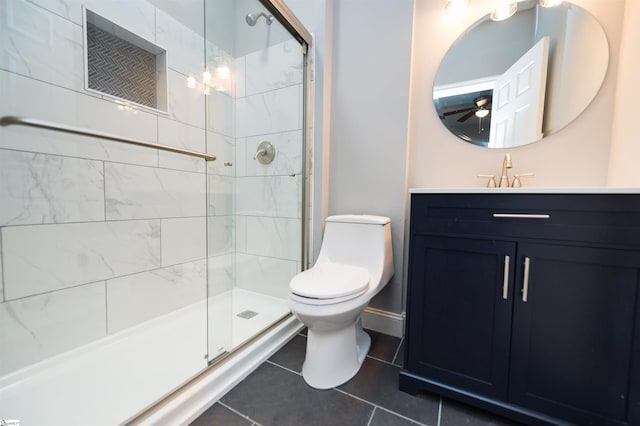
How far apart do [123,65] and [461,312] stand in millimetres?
2104

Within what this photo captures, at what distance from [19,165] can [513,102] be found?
2355 millimetres

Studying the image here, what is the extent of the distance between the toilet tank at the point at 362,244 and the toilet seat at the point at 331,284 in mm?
69

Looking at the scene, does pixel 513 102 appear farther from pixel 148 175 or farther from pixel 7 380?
pixel 7 380

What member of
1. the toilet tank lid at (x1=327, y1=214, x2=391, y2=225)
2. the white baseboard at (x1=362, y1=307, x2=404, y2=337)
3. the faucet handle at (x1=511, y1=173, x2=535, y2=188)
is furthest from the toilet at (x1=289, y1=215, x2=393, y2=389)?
the faucet handle at (x1=511, y1=173, x2=535, y2=188)

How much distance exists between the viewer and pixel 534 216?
0.85m

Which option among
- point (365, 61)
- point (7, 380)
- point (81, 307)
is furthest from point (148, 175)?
point (365, 61)

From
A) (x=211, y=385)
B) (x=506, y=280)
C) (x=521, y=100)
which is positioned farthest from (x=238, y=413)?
(x=521, y=100)

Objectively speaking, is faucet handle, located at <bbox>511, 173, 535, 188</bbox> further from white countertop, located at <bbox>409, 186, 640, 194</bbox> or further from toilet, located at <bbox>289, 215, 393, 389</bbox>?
toilet, located at <bbox>289, 215, 393, 389</bbox>

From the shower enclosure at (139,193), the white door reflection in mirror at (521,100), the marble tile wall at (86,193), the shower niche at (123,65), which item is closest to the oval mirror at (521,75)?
the white door reflection in mirror at (521,100)

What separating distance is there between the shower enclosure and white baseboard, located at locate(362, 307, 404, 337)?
0.58m

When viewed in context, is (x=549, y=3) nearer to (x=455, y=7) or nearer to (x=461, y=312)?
(x=455, y=7)

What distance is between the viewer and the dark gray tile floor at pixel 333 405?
0.95 metres

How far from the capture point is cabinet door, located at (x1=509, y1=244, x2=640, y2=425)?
0.77 meters

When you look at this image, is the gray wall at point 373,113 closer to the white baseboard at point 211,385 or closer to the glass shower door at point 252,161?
the glass shower door at point 252,161
